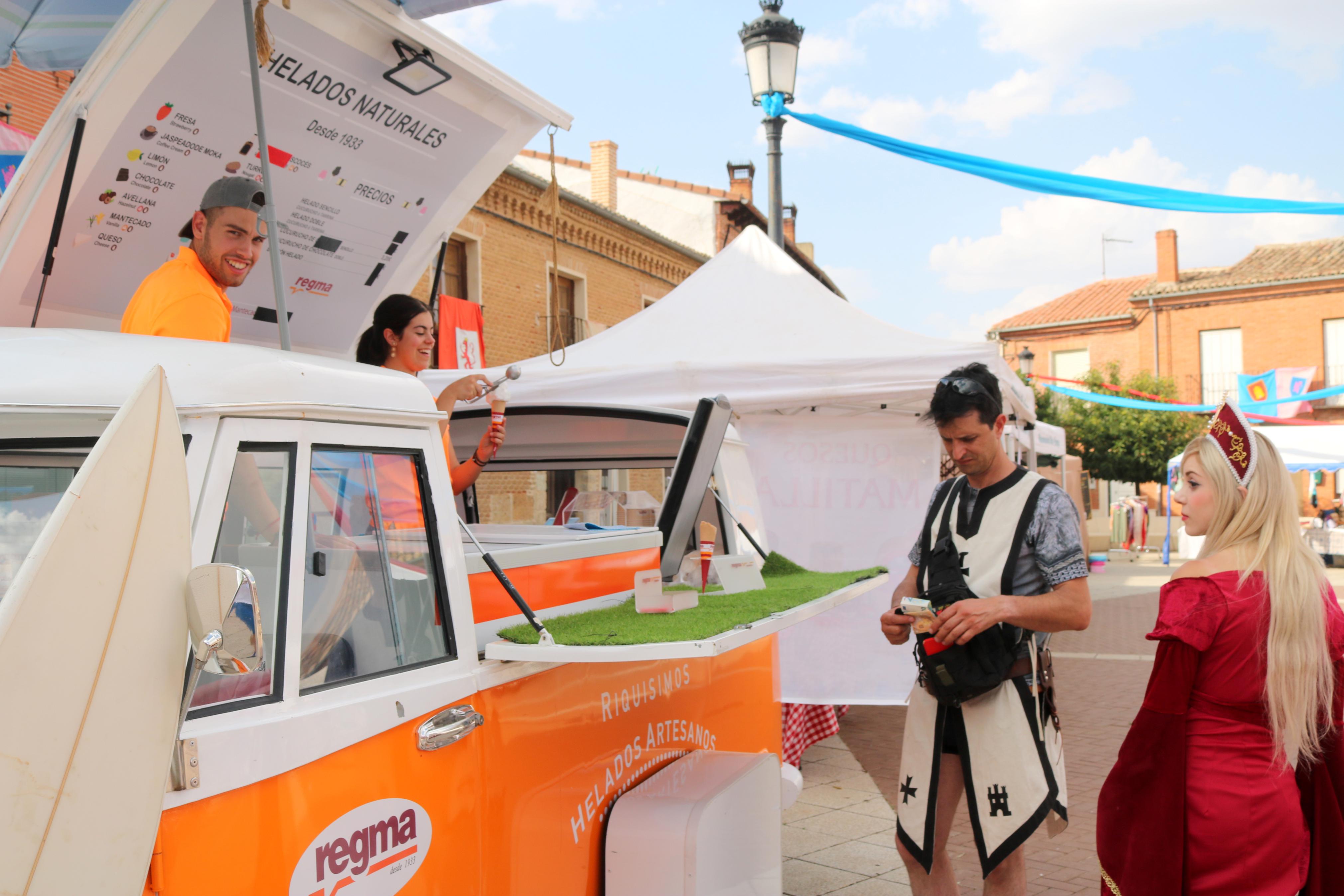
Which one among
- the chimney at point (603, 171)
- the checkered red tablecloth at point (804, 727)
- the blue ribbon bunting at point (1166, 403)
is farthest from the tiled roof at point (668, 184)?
the checkered red tablecloth at point (804, 727)

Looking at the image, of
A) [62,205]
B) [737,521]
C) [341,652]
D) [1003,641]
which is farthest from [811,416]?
[341,652]

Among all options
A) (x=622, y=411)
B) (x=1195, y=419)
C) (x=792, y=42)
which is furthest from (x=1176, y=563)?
(x=622, y=411)

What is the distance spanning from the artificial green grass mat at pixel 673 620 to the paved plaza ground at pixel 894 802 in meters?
1.29

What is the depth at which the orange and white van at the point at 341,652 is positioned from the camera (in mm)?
1738

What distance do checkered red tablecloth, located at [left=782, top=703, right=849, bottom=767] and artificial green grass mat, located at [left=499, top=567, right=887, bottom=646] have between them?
2.89 metres

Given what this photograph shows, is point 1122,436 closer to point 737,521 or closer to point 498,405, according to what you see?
point 737,521

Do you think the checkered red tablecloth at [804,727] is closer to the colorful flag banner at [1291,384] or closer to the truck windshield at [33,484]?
the truck windshield at [33,484]

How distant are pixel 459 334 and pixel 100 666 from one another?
41.1ft

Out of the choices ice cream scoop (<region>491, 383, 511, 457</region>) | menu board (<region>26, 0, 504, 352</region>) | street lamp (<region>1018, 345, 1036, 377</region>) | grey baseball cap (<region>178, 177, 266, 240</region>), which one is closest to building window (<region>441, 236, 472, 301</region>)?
street lamp (<region>1018, 345, 1036, 377</region>)

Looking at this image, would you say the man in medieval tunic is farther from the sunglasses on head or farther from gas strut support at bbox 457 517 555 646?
gas strut support at bbox 457 517 555 646

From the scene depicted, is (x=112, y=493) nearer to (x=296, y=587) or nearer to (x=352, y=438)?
(x=296, y=587)

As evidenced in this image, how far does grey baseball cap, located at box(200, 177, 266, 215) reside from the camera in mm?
2691

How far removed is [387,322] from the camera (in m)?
3.51

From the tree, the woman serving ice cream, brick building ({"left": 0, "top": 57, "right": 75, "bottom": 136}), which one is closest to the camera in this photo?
the woman serving ice cream
